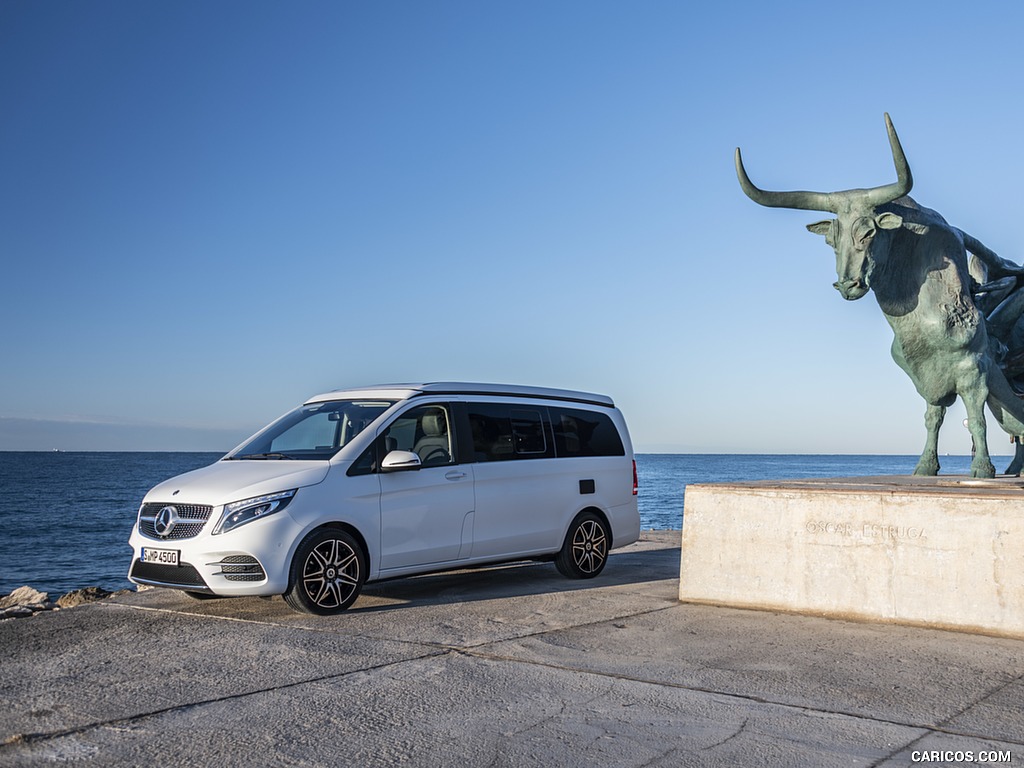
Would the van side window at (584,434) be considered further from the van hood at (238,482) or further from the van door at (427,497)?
the van hood at (238,482)

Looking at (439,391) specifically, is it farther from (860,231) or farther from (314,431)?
(860,231)

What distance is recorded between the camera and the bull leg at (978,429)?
9156mm

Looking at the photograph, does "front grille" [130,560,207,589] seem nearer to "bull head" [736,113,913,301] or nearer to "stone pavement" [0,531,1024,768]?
"stone pavement" [0,531,1024,768]

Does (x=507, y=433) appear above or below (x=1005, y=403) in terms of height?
below

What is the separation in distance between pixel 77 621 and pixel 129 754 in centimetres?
370

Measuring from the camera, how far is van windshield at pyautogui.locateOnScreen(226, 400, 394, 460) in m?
8.16

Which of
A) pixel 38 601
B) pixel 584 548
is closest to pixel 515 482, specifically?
pixel 584 548

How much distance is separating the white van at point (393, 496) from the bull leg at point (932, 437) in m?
3.26

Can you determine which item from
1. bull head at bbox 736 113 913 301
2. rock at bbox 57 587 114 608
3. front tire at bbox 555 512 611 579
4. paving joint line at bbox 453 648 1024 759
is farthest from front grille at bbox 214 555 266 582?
rock at bbox 57 587 114 608

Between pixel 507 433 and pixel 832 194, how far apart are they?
3.87 metres

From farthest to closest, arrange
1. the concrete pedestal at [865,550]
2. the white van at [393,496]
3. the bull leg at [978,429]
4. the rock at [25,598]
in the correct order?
the rock at [25,598] < the bull leg at [978,429] < the white van at [393,496] < the concrete pedestal at [865,550]

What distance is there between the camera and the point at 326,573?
7363 millimetres

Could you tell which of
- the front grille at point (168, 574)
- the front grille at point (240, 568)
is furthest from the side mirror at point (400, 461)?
the front grille at point (168, 574)

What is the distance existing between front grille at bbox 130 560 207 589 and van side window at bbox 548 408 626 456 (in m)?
3.87
